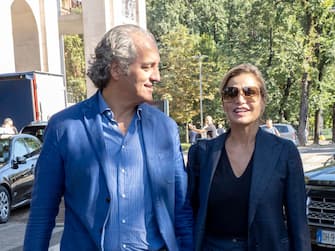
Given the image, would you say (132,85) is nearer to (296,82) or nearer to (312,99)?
(312,99)

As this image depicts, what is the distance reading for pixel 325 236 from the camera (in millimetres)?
4355

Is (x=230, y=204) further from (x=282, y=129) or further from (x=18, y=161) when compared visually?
(x=282, y=129)

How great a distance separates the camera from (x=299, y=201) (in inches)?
95.3

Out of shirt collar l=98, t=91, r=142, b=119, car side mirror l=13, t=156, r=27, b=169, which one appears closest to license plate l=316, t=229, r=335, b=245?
shirt collar l=98, t=91, r=142, b=119

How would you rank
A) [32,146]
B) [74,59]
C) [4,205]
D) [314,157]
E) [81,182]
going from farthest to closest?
[74,59]
[314,157]
[32,146]
[4,205]
[81,182]

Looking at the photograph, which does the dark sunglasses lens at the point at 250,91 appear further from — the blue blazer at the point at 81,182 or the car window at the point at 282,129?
the car window at the point at 282,129

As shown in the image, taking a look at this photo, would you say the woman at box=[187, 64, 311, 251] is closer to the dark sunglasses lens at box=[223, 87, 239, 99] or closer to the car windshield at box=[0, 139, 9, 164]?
the dark sunglasses lens at box=[223, 87, 239, 99]

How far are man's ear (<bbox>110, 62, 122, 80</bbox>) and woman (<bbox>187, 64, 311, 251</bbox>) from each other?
2.48 ft

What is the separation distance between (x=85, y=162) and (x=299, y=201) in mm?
1162

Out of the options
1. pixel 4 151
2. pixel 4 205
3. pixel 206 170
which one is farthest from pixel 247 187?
pixel 4 151

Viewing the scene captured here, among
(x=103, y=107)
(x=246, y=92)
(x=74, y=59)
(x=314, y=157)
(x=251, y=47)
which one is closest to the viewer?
(x=103, y=107)

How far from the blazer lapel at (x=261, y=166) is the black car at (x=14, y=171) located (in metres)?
6.74

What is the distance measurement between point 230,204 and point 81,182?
841mm

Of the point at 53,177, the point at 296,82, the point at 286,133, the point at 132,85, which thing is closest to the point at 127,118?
the point at 132,85
